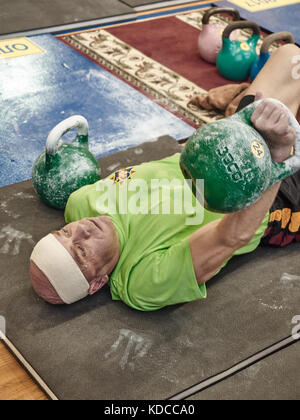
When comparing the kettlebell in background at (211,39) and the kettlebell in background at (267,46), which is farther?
the kettlebell in background at (211,39)

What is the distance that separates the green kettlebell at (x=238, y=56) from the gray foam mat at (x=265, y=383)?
2.28 metres

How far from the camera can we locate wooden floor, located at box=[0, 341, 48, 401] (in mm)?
1760

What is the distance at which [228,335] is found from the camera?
1.89 m

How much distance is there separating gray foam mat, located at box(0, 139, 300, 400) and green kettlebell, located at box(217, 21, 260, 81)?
5.82 feet

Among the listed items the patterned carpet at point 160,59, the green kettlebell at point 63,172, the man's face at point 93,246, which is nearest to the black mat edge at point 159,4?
the patterned carpet at point 160,59

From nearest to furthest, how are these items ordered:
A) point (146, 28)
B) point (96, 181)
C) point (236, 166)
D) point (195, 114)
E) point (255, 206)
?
1. point (236, 166)
2. point (255, 206)
3. point (96, 181)
4. point (195, 114)
5. point (146, 28)

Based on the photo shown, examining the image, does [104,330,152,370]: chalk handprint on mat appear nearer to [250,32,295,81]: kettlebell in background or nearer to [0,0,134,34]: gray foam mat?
[250,32,295,81]: kettlebell in background

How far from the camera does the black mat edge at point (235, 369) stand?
170cm

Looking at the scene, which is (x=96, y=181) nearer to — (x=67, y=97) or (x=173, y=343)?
(x=173, y=343)

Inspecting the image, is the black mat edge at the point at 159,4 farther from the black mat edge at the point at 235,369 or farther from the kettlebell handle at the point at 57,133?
the black mat edge at the point at 235,369

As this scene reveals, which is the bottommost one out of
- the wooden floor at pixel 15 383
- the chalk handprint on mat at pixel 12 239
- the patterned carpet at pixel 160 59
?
the wooden floor at pixel 15 383

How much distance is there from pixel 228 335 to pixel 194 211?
436 mm

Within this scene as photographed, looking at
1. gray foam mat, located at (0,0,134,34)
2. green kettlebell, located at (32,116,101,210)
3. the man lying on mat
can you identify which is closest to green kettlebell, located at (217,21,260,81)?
gray foam mat, located at (0,0,134,34)
